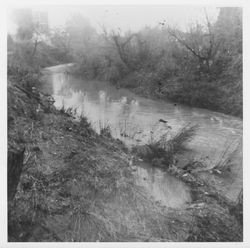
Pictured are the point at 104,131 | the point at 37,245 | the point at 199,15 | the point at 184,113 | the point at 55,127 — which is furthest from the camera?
the point at 184,113

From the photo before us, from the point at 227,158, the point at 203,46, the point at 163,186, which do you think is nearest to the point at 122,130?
the point at 163,186

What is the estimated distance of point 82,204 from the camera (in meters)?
2.50

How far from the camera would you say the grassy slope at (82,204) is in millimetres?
2371

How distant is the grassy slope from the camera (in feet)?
7.78

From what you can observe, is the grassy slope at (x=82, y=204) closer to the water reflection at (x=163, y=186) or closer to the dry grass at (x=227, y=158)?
the water reflection at (x=163, y=186)

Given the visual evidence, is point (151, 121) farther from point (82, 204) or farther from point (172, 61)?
point (82, 204)

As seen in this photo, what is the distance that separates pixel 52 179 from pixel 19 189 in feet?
0.97

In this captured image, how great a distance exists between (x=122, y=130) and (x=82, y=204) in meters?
1.33

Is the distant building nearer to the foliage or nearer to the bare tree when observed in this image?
the foliage

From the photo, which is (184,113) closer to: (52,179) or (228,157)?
(228,157)

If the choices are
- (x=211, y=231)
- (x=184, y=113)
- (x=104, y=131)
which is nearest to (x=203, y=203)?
(x=211, y=231)

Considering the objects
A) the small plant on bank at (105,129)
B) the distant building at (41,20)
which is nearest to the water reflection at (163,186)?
the small plant on bank at (105,129)

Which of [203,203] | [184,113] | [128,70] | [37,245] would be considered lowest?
[37,245]

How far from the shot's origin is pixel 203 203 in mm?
2666
